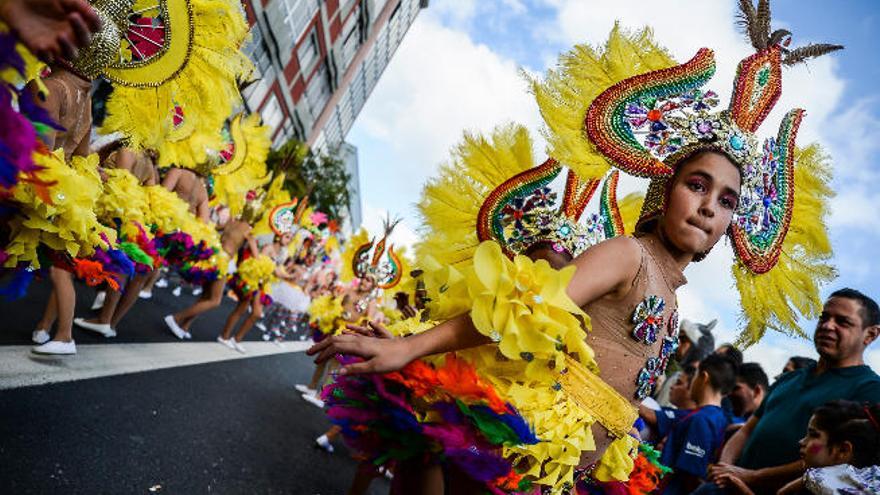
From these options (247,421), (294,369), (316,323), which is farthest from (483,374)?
(294,369)

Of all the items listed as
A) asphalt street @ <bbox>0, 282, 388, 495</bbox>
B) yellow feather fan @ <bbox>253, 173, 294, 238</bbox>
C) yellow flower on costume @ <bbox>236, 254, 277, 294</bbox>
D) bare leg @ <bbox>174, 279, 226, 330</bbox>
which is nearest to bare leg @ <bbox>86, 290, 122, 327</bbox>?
asphalt street @ <bbox>0, 282, 388, 495</bbox>

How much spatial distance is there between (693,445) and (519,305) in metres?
2.86

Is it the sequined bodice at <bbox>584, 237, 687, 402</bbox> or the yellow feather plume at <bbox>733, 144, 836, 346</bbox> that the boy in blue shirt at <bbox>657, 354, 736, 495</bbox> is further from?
the sequined bodice at <bbox>584, 237, 687, 402</bbox>

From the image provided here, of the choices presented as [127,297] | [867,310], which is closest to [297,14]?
[127,297]

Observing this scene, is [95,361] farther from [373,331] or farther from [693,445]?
[693,445]

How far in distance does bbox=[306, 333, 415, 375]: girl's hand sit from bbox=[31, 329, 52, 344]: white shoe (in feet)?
10.7

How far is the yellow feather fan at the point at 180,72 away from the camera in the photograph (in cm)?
250

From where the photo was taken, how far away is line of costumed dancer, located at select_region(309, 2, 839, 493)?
1.43 m

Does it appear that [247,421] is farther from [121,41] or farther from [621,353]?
[621,353]

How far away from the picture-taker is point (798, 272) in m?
2.30

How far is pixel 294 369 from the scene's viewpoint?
8000 mm

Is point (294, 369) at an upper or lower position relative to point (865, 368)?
lower

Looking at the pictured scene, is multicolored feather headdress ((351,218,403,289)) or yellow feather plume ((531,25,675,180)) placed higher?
yellow feather plume ((531,25,675,180))

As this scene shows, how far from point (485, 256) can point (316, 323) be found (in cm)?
621
